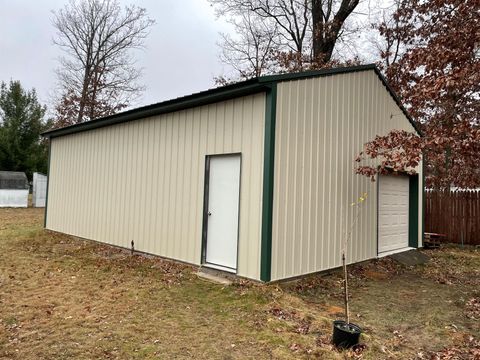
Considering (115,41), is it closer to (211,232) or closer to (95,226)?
(95,226)

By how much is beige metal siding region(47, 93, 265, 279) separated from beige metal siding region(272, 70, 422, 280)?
0.42 meters

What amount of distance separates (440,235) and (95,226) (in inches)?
407

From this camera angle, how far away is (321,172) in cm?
685

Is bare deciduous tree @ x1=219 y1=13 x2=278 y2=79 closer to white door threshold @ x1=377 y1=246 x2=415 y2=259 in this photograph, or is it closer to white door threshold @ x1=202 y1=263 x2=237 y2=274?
white door threshold @ x1=377 y1=246 x2=415 y2=259

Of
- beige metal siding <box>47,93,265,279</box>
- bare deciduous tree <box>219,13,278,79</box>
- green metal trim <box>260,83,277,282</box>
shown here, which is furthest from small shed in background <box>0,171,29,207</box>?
green metal trim <box>260,83,277,282</box>

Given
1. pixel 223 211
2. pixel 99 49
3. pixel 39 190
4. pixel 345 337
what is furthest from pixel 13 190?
pixel 345 337

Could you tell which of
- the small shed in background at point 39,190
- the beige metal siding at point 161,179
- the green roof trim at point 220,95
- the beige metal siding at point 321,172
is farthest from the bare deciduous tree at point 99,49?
the beige metal siding at point 321,172

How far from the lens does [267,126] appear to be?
591 cm

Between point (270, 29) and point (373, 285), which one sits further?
point (270, 29)

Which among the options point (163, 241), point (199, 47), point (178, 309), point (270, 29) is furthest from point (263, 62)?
point (178, 309)

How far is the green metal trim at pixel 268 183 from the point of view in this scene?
5742 mm

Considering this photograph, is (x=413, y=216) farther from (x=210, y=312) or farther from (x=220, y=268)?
(x=210, y=312)

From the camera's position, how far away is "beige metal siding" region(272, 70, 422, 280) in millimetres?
6082

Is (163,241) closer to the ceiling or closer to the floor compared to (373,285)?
closer to the ceiling
